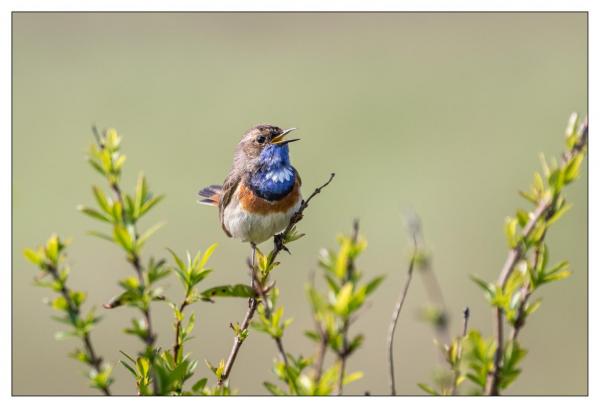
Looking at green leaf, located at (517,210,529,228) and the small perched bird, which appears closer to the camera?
green leaf, located at (517,210,529,228)

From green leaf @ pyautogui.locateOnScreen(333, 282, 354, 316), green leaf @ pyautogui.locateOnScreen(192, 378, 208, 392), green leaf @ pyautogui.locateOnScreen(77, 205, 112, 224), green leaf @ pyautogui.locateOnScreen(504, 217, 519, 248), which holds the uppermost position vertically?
green leaf @ pyautogui.locateOnScreen(77, 205, 112, 224)

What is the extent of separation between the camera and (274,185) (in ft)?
16.0

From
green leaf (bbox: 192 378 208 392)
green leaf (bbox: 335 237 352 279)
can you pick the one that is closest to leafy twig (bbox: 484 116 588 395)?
green leaf (bbox: 335 237 352 279)

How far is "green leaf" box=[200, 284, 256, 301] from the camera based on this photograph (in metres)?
2.40

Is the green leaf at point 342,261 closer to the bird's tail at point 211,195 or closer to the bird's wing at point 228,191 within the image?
the bird's wing at point 228,191

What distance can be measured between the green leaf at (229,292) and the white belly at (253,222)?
2.21m

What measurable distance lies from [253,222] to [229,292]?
2393mm

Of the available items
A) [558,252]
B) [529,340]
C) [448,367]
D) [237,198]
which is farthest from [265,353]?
[448,367]

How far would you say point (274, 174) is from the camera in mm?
4895

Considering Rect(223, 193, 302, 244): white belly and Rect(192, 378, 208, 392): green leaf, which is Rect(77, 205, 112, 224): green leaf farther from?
Rect(223, 193, 302, 244): white belly

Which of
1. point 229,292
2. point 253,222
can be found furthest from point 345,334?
point 253,222

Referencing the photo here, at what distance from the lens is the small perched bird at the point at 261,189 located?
4.76 metres

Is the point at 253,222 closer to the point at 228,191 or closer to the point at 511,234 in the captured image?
the point at 228,191

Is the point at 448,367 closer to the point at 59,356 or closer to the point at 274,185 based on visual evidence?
the point at 274,185
